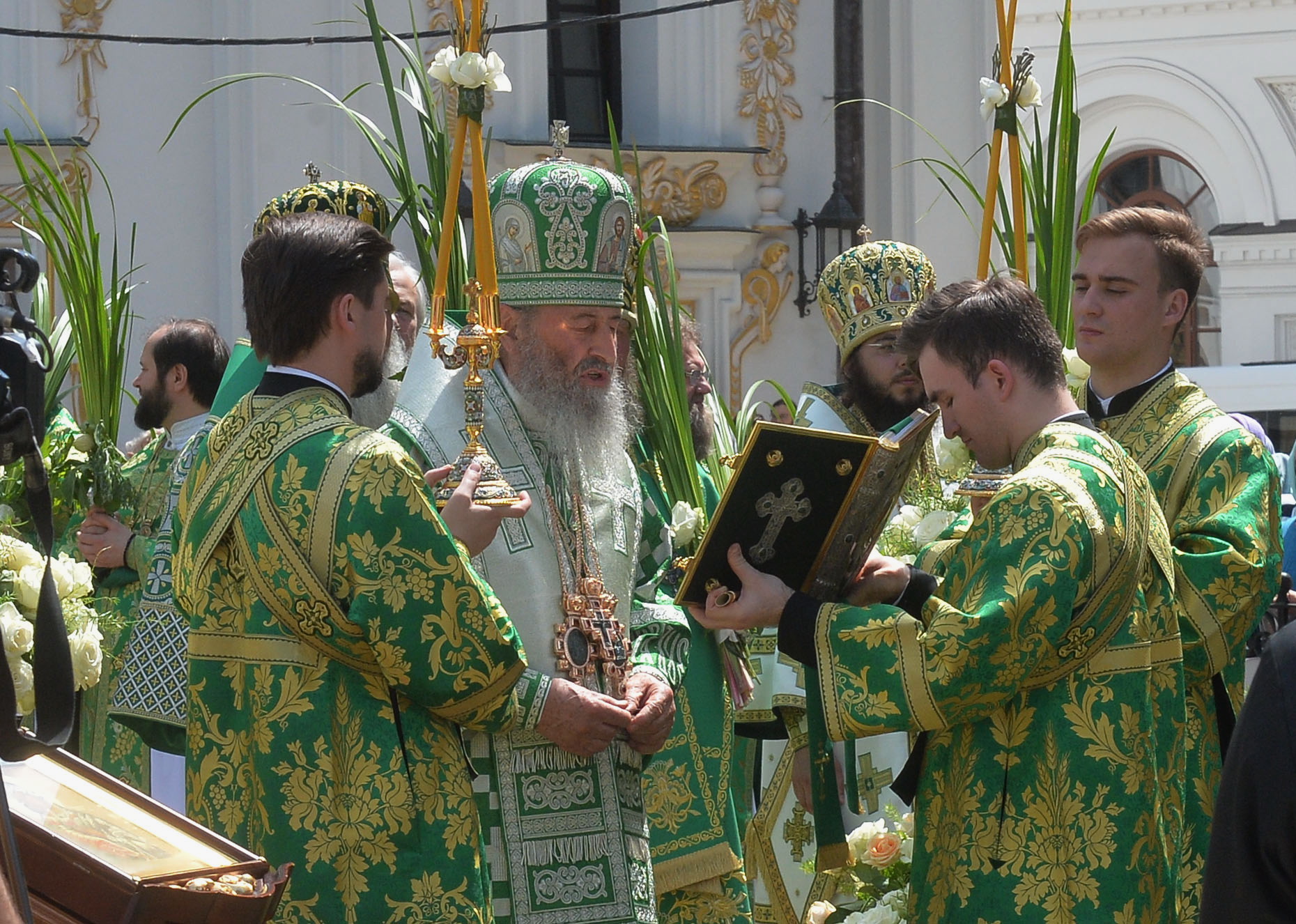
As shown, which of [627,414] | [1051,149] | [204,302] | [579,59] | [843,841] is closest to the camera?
[843,841]

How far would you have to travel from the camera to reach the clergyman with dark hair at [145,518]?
18.0 ft

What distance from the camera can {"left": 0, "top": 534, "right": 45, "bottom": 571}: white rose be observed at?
3.89 m

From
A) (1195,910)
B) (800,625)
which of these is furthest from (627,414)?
(1195,910)

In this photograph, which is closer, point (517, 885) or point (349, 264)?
point (349, 264)

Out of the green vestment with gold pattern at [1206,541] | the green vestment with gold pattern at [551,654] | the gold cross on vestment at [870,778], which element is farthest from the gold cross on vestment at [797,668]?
the green vestment with gold pattern at [1206,541]

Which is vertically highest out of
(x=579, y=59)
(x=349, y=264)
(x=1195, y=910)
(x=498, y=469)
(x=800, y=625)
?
(x=579, y=59)

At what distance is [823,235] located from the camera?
9.82m

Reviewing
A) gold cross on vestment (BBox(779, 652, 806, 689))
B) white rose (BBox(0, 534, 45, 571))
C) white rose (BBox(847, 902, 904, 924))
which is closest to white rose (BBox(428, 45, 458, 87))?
white rose (BBox(0, 534, 45, 571))

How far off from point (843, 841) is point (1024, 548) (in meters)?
0.74

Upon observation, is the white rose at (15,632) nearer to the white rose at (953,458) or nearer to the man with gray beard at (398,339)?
the man with gray beard at (398,339)

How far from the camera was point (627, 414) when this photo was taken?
13.8ft

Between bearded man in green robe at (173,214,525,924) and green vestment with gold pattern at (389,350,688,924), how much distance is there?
0.25 meters

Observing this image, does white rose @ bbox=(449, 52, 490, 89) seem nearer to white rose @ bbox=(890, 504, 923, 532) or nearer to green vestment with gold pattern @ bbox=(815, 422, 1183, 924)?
green vestment with gold pattern @ bbox=(815, 422, 1183, 924)

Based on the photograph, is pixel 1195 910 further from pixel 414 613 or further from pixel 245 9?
pixel 245 9
